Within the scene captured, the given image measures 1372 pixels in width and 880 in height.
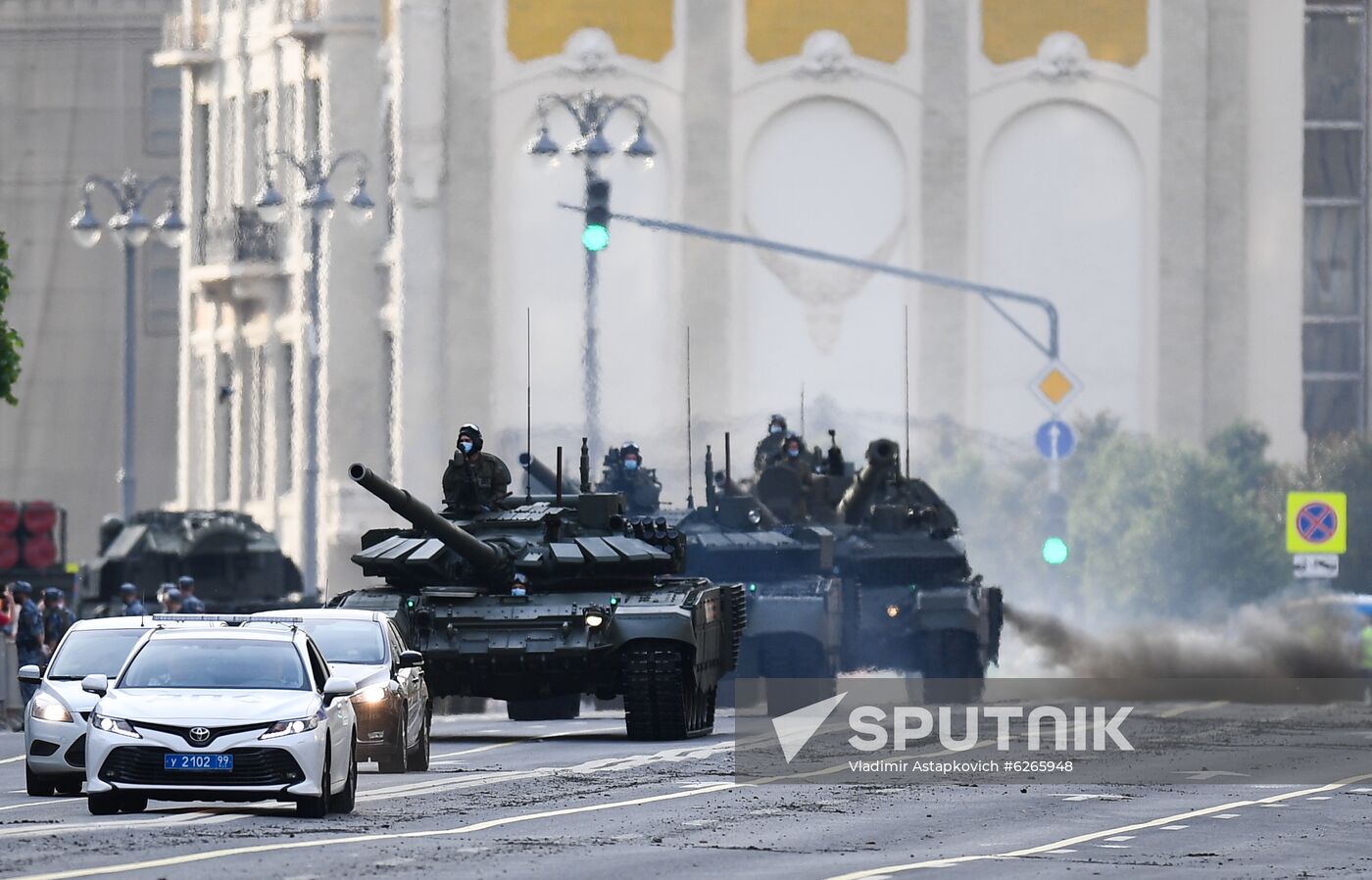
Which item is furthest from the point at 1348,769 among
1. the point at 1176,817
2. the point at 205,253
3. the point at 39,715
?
the point at 205,253

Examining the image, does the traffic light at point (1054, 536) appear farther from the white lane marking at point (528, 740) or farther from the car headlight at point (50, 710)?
the car headlight at point (50, 710)

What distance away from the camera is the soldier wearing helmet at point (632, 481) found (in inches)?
1604

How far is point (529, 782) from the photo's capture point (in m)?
24.7

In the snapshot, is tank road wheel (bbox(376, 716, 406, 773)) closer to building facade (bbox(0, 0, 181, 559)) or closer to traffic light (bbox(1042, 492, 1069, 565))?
traffic light (bbox(1042, 492, 1069, 565))

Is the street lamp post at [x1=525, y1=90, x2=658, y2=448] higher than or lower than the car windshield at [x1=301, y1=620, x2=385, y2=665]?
higher

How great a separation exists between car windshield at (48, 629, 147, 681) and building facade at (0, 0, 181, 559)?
60.4 metres

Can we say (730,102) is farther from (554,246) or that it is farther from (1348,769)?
(1348,769)

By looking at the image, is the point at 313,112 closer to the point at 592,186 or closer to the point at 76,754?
the point at 592,186

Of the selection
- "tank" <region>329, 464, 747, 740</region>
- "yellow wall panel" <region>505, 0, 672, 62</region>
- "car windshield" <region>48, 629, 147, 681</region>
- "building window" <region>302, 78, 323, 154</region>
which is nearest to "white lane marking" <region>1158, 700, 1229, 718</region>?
"tank" <region>329, 464, 747, 740</region>

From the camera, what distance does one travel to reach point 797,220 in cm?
6925

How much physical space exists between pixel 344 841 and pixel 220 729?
1372 millimetres

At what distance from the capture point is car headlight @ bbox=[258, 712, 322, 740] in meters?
20.0

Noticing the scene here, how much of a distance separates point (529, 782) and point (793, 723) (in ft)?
30.3

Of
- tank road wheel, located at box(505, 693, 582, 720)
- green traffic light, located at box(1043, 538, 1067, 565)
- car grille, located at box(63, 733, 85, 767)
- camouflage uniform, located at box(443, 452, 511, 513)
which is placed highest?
camouflage uniform, located at box(443, 452, 511, 513)
